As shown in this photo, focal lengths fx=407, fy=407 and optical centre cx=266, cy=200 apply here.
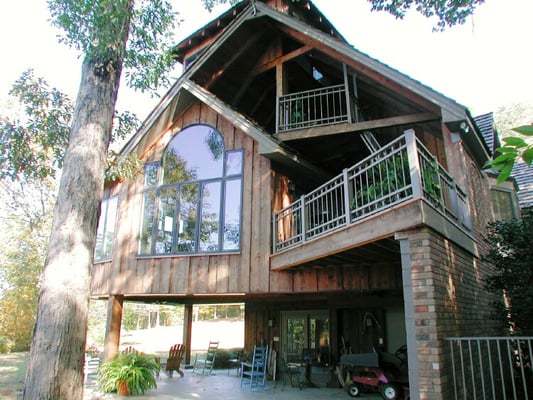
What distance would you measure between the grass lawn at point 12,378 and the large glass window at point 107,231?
12.0 feet

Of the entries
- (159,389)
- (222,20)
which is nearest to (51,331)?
(159,389)

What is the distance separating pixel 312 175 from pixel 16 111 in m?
19.8

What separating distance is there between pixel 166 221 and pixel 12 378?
7.32m

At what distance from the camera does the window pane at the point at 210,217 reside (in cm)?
948

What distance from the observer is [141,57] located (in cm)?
776

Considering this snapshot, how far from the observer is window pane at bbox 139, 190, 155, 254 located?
10.4 metres

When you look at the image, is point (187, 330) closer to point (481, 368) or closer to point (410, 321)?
point (410, 321)

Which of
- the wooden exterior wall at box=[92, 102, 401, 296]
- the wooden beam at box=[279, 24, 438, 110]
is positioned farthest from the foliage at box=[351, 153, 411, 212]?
the wooden exterior wall at box=[92, 102, 401, 296]

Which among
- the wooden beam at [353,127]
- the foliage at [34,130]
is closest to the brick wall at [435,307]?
the wooden beam at [353,127]

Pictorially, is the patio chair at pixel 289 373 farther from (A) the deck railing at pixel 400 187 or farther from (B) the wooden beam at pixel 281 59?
(B) the wooden beam at pixel 281 59

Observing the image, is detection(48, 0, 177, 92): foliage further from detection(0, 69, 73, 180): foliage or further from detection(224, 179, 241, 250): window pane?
detection(224, 179, 241, 250): window pane

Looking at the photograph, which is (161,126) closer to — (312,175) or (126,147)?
(126,147)

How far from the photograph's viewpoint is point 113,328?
10391 mm

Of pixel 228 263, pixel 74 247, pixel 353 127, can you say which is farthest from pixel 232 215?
pixel 74 247
